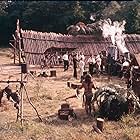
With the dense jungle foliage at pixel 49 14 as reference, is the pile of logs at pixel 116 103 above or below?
below

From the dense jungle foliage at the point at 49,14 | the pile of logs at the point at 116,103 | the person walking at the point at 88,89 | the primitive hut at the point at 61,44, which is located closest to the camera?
the pile of logs at the point at 116,103

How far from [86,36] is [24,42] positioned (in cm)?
400

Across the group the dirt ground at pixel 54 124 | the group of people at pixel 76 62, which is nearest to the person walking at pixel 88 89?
the dirt ground at pixel 54 124

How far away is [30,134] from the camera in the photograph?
13.0 m

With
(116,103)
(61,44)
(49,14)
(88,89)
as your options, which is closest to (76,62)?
(61,44)

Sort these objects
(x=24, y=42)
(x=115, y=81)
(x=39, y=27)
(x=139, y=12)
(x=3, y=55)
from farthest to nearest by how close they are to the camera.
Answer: (x=39, y=27)
(x=139, y=12)
(x=3, y=55)
(x=24, y=42)
(x=115, y=81)

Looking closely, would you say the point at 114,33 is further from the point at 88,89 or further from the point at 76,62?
the point at 88,89

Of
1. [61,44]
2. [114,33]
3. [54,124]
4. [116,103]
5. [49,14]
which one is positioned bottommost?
[54,124]

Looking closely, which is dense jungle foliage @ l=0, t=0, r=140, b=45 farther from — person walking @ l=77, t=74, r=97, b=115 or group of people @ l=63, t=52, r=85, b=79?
person walking @ l=77, t=74, r=97, b=115

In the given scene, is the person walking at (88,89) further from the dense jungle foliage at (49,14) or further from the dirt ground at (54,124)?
the dense jungle foliage at (49,14)

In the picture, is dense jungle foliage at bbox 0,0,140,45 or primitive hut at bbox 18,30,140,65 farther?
dense jungle foliage at bbox 0,0,140,45

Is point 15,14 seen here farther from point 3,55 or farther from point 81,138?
point 81,138

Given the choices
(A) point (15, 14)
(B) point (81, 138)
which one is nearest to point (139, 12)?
(A) point (15, 14)

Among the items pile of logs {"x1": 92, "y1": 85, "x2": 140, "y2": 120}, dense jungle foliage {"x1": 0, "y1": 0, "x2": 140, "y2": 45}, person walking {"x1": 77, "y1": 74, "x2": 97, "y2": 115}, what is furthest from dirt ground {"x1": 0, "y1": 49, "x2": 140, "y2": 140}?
dense jungle foliage {"x1": 0, "y1": 0, "x2": 140, "y2": 45}
